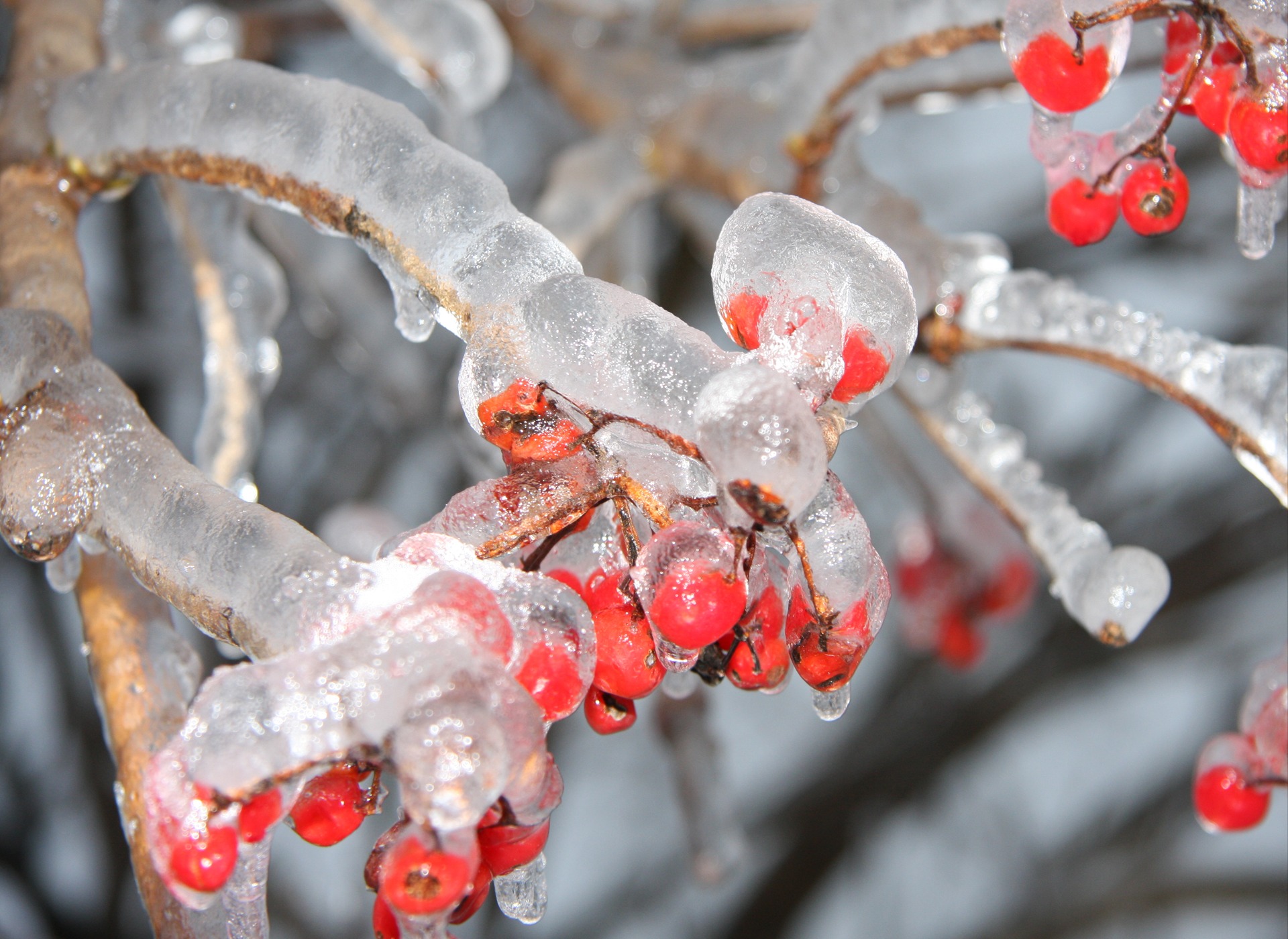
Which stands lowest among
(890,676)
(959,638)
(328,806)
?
(890,676)

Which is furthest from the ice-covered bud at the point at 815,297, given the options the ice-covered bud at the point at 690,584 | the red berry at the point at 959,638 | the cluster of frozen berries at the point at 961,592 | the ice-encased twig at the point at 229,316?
the red berry at the point at 959,638

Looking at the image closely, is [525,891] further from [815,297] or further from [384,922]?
[815,297]

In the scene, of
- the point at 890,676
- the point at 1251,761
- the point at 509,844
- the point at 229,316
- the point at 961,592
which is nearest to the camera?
the point at 509,844

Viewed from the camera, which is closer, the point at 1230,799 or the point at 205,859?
the point at 205,859

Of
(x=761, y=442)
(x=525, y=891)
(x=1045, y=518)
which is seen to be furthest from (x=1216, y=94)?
(x=525, y=891)

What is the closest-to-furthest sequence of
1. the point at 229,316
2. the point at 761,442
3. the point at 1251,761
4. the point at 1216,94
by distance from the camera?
1. the point at 761,442
2. the point at 1216,94
3. the point at 1251,761
4. the point at 229,316

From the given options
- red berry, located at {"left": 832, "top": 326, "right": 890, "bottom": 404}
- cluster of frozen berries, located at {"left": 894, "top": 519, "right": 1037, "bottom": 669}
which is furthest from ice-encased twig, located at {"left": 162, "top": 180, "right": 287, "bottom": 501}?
cluster of frozen berries, located at {"left": 894, "top": 519, "right": 1037, "bottom": 669}

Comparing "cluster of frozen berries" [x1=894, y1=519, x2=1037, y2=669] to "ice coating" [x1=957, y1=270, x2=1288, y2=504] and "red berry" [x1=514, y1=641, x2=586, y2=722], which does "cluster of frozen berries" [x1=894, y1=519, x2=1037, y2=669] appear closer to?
"ice coating" [x1=957, y1=270, x2=1288, y2=504]

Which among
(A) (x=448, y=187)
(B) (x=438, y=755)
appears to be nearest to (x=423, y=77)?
(A) (x=448, y=187)
